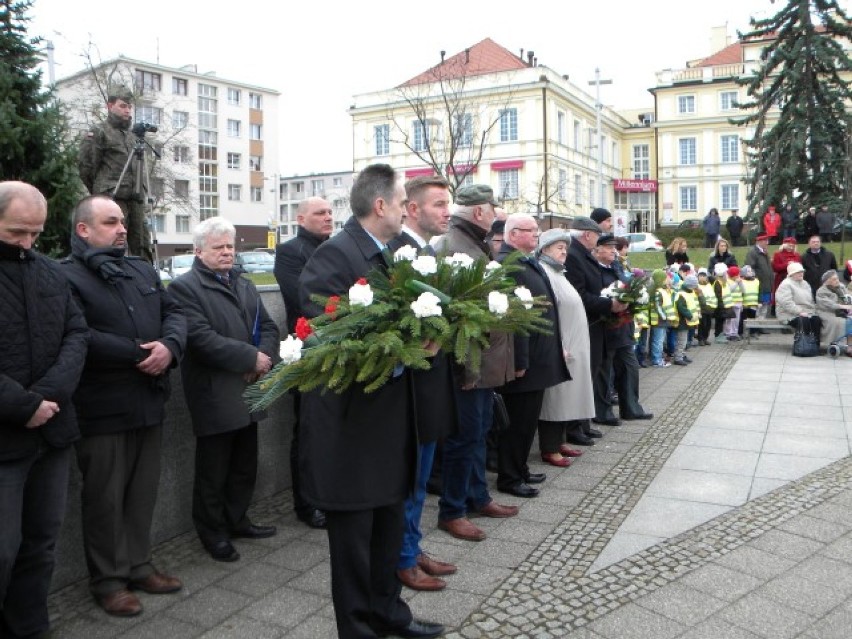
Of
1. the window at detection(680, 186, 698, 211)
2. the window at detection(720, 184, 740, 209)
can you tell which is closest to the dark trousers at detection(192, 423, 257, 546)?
the window at detection(720, 184, 740, 209)

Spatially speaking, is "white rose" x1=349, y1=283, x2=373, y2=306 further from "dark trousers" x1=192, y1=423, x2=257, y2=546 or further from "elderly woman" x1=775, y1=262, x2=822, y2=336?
"elderly woman" x1=775, y1=262, x2=822, y2=336

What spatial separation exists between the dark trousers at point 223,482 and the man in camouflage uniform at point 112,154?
9.15 feet

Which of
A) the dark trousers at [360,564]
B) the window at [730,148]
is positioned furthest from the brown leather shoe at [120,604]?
the window at [730,148]

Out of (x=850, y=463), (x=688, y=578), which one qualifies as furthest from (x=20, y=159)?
(x=850, y=463)

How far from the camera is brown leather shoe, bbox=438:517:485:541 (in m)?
5.07

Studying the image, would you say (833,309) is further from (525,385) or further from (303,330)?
(303,330)

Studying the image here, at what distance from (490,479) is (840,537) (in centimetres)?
260

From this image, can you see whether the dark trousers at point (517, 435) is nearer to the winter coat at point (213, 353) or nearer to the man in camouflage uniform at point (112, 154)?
the winter coat at point (213, 353)

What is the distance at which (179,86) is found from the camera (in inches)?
2832

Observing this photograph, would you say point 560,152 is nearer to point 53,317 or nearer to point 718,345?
point 718,345

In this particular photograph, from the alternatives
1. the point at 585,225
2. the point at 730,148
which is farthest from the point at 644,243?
the point at 585,225

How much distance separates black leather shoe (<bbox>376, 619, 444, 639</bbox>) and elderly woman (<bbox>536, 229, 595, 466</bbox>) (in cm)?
329

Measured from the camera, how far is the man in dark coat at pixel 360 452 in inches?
135

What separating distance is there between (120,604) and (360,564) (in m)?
1.42
